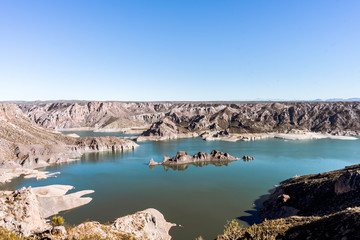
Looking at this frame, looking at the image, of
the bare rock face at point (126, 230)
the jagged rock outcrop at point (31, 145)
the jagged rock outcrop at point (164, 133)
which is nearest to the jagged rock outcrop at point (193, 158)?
the jagged rock outcrop at point (31, 145)

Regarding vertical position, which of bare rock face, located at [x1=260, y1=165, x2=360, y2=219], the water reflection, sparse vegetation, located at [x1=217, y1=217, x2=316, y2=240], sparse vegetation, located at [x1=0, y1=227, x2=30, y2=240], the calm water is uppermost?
sparse vegetation, located at [x1=0, y1=227, x2=30, y2=240]

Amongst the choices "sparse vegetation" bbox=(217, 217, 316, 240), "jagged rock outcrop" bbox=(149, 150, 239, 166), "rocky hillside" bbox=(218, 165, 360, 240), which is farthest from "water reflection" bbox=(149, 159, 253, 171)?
"sparse vegetation" bbox=(217, 217, 316, 240)

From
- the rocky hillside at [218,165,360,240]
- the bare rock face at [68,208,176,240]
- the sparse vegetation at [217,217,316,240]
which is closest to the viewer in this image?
the rocky hillside at [218,165,360,240]

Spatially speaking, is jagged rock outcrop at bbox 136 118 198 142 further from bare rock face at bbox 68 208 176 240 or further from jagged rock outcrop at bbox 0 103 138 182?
Result: bare rock face at bbox 68 208 176 240

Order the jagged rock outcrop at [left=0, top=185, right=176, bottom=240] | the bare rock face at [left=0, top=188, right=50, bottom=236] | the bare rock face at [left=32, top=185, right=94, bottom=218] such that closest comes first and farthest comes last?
the jagged rock outcrop at [left=0, top=185, right=176, bottom=240], the bare rock face at [left=0, top=188, right=50, bottom=236], the bare rock face at [left=32, top=185, right=94, bottom=218]

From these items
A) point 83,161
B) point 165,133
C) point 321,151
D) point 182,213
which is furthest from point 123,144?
point 321,151

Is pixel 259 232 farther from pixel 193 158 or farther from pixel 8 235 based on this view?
pixel 193 158

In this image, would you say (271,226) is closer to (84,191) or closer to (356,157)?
(84,191)
